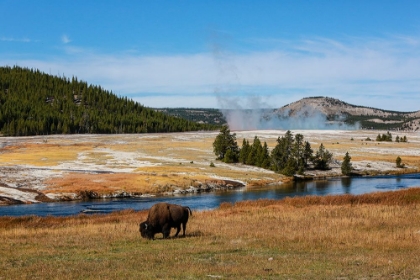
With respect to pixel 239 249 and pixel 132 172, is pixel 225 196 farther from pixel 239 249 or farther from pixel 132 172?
pixel 239 249

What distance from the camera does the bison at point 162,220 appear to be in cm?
2138

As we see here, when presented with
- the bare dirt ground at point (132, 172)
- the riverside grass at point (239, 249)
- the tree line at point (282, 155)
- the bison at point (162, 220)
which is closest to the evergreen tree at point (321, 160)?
the tree line at point (282, 155)

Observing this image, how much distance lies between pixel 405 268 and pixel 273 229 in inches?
368

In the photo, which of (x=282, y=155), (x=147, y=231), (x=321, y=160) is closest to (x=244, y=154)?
(x=282, y=155)

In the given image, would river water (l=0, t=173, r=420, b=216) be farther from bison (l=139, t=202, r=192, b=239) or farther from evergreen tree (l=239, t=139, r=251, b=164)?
bison (l=139, t=202, r=192, b=239)

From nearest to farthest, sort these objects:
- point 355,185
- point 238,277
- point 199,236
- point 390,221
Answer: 1. point 238,277
2. point 199,236
3. point 390,221
4. point 355,185

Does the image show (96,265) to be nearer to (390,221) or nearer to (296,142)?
(390,221)

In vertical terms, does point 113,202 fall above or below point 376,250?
below

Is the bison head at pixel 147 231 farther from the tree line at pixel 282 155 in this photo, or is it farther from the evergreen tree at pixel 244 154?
the evergreen tree at pixel 244 154

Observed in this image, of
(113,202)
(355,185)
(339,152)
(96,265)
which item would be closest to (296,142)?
(355,185)

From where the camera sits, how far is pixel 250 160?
84375 millimetres

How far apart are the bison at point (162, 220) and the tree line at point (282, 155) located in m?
56.2

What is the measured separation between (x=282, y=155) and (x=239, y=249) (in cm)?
6336

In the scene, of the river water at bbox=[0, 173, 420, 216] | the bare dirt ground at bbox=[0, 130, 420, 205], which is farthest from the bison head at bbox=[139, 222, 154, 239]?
the bare dirt ground at bbox=[0, 130, 420, 205]
